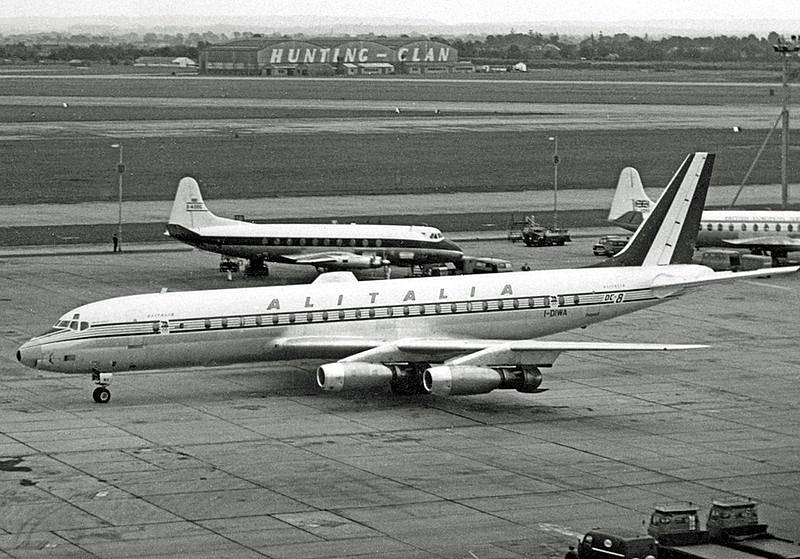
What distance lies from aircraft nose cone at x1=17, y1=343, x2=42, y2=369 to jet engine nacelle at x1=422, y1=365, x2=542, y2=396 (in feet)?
41.9

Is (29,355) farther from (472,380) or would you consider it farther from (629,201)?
(629,201)

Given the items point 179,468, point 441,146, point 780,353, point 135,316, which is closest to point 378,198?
point 441,146

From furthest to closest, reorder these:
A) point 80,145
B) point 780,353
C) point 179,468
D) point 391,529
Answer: point 80,145, point 780,353, point 179,468, point 391,529

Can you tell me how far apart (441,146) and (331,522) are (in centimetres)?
12885

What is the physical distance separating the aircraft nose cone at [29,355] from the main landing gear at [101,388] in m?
2.07

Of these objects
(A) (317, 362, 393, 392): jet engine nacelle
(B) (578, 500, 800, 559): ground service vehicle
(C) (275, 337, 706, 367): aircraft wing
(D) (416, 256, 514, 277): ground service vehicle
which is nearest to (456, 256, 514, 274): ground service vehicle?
(D) (416, 256, 514, 277): ground service vehicle

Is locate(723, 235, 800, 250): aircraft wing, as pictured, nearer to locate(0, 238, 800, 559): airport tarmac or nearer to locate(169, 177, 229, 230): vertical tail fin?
locate(0, 238, 800, 559): airport tarmac

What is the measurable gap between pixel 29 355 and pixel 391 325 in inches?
500

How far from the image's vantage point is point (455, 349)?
2124 inches

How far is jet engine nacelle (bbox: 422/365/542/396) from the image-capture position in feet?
168

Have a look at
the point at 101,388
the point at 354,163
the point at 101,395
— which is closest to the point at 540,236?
the point at 101,388

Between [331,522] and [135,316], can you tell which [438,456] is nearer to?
[331,522]

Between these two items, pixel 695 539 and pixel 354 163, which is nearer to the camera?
pixel 695 539

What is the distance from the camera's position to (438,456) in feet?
150
